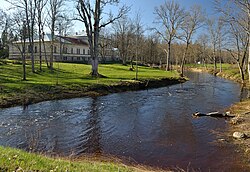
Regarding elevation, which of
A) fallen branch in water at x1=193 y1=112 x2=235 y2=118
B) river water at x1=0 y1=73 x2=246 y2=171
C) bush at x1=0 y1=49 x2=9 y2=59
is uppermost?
bush at x1=0 y1=49 x2=9 y2=59

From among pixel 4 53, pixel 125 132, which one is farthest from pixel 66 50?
pixel 125 132

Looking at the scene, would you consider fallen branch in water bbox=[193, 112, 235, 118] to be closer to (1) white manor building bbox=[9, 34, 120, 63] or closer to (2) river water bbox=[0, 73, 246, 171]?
(2) river water bbox=[0, 73, 246, 171]

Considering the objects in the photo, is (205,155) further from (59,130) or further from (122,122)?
(59,130)

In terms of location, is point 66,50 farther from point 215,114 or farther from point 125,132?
point 125,132

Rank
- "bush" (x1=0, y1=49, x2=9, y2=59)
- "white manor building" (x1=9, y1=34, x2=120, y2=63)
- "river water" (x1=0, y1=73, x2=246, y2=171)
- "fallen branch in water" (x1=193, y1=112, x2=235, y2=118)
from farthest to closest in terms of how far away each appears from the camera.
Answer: "white manor building" (x1=9, y1=34, x2=120, y2=63)
"bush" (x1=0, y1=49, x2=9, y2=59)
"fallen branch in water" (x1=193, y1=112, x2=235, y2=118)
"river water" (x1=0, y1=73, x2=246, y2=171)

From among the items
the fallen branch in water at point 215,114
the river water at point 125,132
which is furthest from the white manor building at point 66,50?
the fallen branch in water at point 215,114

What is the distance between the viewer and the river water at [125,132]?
934cm

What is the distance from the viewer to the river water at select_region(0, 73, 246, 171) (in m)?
9.34

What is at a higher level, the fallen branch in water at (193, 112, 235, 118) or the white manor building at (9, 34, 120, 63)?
the white manor building at (9, 34, 120, 63)

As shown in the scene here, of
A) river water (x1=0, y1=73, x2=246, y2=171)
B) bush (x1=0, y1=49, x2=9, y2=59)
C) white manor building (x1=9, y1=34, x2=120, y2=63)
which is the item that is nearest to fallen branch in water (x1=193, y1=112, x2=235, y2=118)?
river water (x1=0, y1=73, x2=246, y2=171)

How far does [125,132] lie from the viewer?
40.5ft

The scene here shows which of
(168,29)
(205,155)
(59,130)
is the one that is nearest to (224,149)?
(205,155)

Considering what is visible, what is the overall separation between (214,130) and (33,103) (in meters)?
13.4

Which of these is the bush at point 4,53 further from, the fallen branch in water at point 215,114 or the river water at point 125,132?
the fallen branch in water at point 215,114
